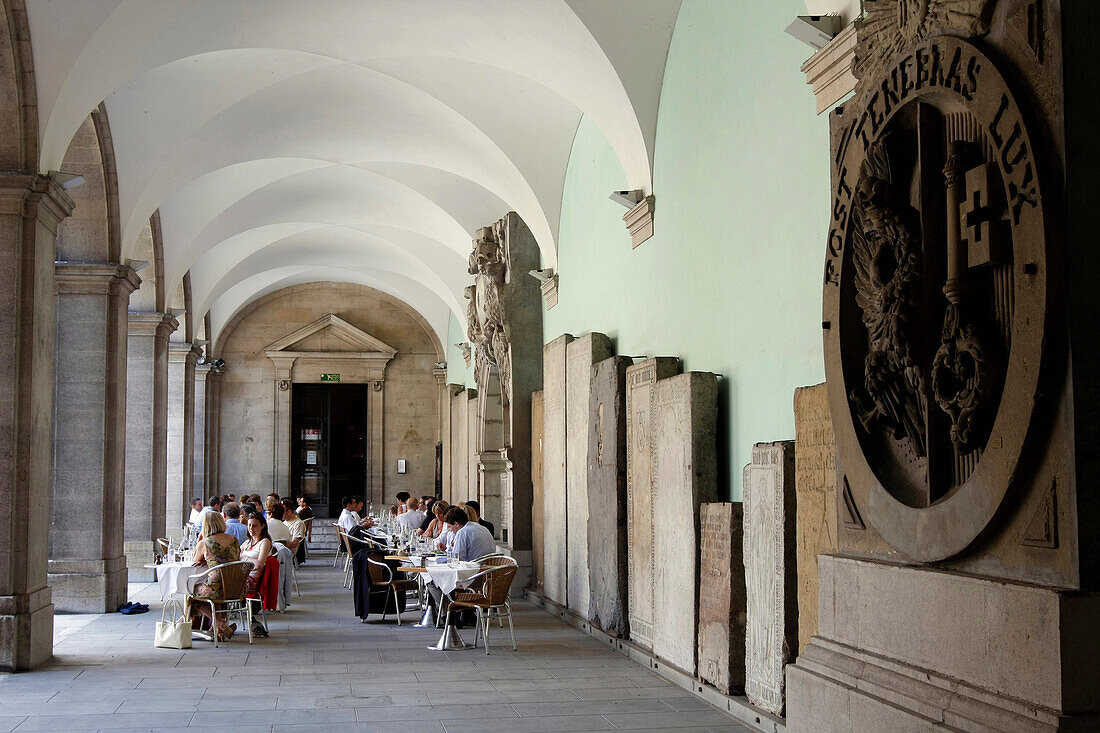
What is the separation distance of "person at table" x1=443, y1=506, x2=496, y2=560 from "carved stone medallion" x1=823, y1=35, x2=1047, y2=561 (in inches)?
257

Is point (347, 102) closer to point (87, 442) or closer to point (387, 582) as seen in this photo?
point (87, 442)

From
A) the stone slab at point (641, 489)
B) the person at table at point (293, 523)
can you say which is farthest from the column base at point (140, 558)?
the stone slab at point (641, 489)

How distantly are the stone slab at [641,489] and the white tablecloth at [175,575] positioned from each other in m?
3.83

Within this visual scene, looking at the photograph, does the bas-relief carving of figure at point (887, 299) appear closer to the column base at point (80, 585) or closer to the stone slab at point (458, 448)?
the column base at point (80, 585)

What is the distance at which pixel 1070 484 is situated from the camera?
276 cm

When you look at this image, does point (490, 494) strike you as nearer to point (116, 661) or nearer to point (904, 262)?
point (116, 661)

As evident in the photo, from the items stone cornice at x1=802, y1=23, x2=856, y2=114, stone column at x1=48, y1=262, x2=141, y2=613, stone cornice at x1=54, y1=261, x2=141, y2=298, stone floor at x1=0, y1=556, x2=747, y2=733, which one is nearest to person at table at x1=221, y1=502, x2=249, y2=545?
stone column at x1=48, y1=262, x2=141, y2=613

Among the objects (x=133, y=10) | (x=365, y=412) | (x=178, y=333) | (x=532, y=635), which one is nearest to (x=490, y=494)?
(x=532, y=635)

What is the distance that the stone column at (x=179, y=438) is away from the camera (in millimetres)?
20266

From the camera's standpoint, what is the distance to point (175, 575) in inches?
374

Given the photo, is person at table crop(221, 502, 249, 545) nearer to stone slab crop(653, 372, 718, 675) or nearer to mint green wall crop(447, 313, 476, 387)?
stone slab crop(653, 372, 718, 675)

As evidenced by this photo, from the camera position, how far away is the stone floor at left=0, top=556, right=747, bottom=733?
650 centimetres

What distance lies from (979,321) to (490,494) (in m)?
13.7

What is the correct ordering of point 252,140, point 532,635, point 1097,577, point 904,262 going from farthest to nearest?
point 252,140, point 532,635, point 904,262, point 1097,577
